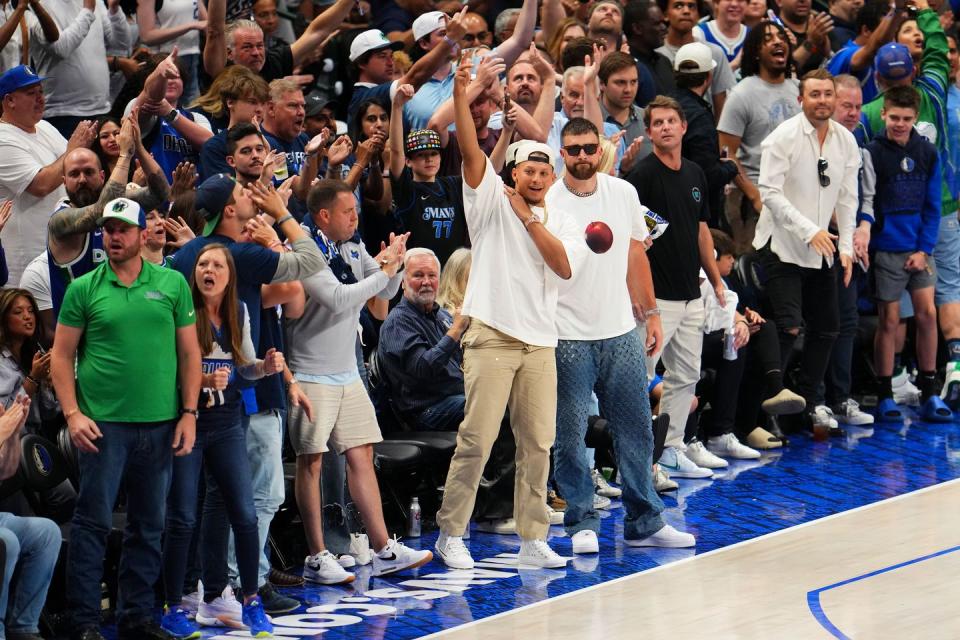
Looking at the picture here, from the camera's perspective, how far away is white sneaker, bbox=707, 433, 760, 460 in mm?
9836

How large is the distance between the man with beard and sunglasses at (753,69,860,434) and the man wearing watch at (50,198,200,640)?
16.8 feet

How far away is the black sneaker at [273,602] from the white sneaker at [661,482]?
2876 mm

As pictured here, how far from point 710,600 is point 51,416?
10.1ft

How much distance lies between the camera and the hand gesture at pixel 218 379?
6.27m

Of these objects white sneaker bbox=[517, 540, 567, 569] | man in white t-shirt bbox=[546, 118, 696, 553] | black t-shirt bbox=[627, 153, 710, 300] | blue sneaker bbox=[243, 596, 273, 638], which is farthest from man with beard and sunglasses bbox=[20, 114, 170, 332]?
black t-shirt bbox=[627, 153, 710, 300]

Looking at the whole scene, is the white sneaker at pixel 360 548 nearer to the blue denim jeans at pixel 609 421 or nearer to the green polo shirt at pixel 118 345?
the blue denim jeans at pixel 609 421

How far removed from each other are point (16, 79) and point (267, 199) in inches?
86.2

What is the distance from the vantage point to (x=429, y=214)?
28.9 ft

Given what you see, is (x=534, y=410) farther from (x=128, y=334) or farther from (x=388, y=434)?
(x=128, y=334)

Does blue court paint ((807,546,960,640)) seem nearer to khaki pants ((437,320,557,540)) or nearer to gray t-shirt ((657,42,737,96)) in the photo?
khaki pants ((437,320,557,540))

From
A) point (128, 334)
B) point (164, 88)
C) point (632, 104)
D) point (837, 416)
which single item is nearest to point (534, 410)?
point (128, 334)

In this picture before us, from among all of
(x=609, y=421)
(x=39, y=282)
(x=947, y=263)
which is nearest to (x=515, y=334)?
(x=609, y=421)

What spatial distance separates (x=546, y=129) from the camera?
954cm

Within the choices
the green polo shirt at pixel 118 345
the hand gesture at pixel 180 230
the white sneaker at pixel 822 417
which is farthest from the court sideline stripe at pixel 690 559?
the hand gesture at pixel 180 230
